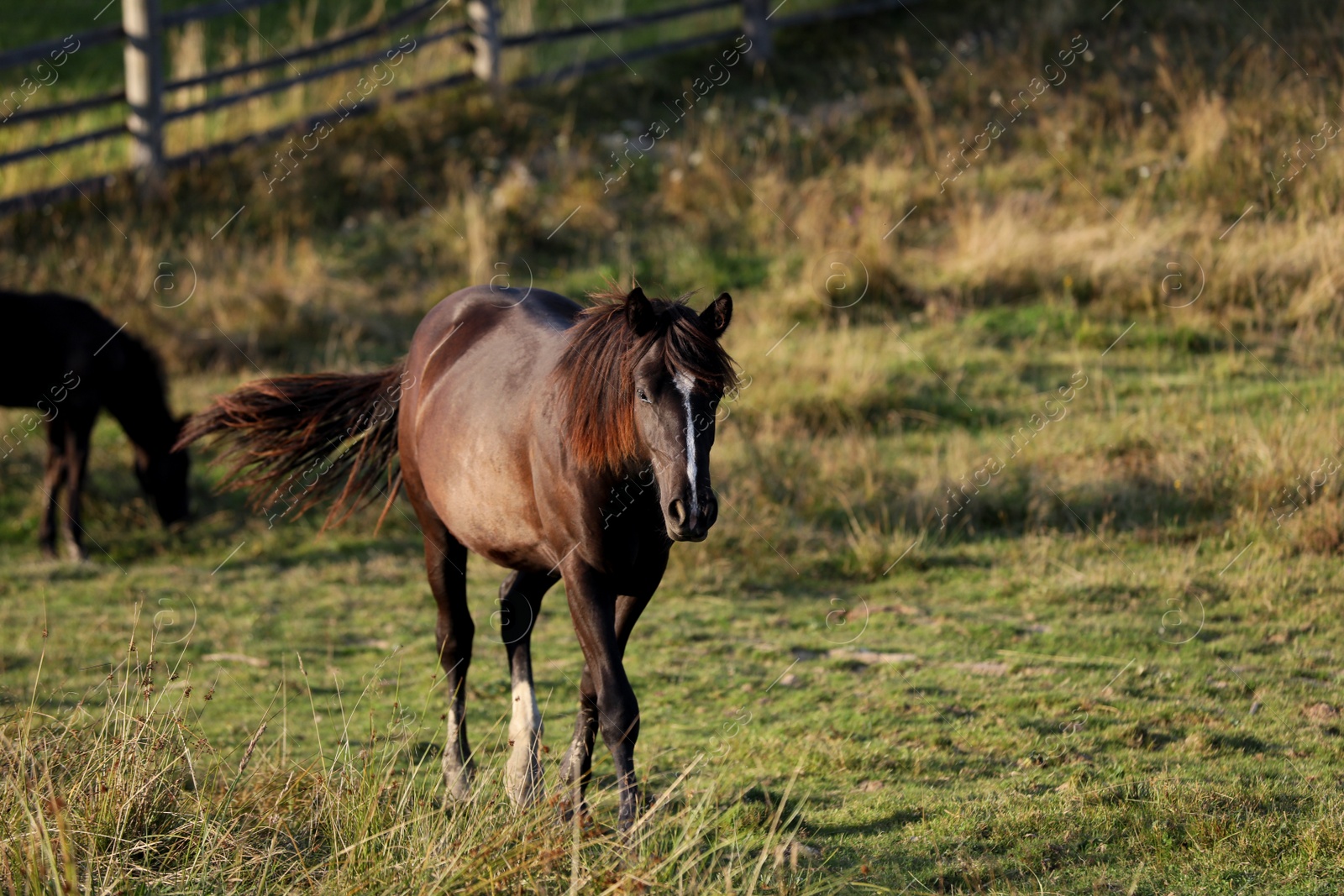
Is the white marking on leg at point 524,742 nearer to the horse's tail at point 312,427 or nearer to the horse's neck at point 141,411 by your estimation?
the horse's tail at point 312,427

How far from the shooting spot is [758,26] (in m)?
14.7

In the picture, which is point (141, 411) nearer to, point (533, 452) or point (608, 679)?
point (533, 452)

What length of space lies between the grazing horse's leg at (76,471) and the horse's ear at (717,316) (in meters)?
6.59

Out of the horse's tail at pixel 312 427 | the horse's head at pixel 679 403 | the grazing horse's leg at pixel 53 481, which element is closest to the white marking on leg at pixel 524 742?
the horse's head at pixel 679 403

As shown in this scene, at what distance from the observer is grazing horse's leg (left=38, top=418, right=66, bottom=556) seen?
9289mm

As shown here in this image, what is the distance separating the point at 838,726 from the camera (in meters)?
5.50

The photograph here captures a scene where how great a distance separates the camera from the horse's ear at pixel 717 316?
13.5ft

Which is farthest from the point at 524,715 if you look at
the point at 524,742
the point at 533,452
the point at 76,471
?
the point at 76,471

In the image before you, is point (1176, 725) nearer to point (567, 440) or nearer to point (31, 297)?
point (567, 440)

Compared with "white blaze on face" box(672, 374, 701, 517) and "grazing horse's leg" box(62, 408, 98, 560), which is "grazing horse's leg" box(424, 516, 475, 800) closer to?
"white blaze on face" box(672, 374, 701, 517)

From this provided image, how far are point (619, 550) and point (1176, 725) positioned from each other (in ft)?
7.87

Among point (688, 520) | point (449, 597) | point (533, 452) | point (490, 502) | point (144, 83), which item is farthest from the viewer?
point (144, 83)

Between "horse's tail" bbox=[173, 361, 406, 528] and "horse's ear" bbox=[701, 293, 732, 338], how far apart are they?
2.24m

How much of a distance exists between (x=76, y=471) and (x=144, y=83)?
491cm
